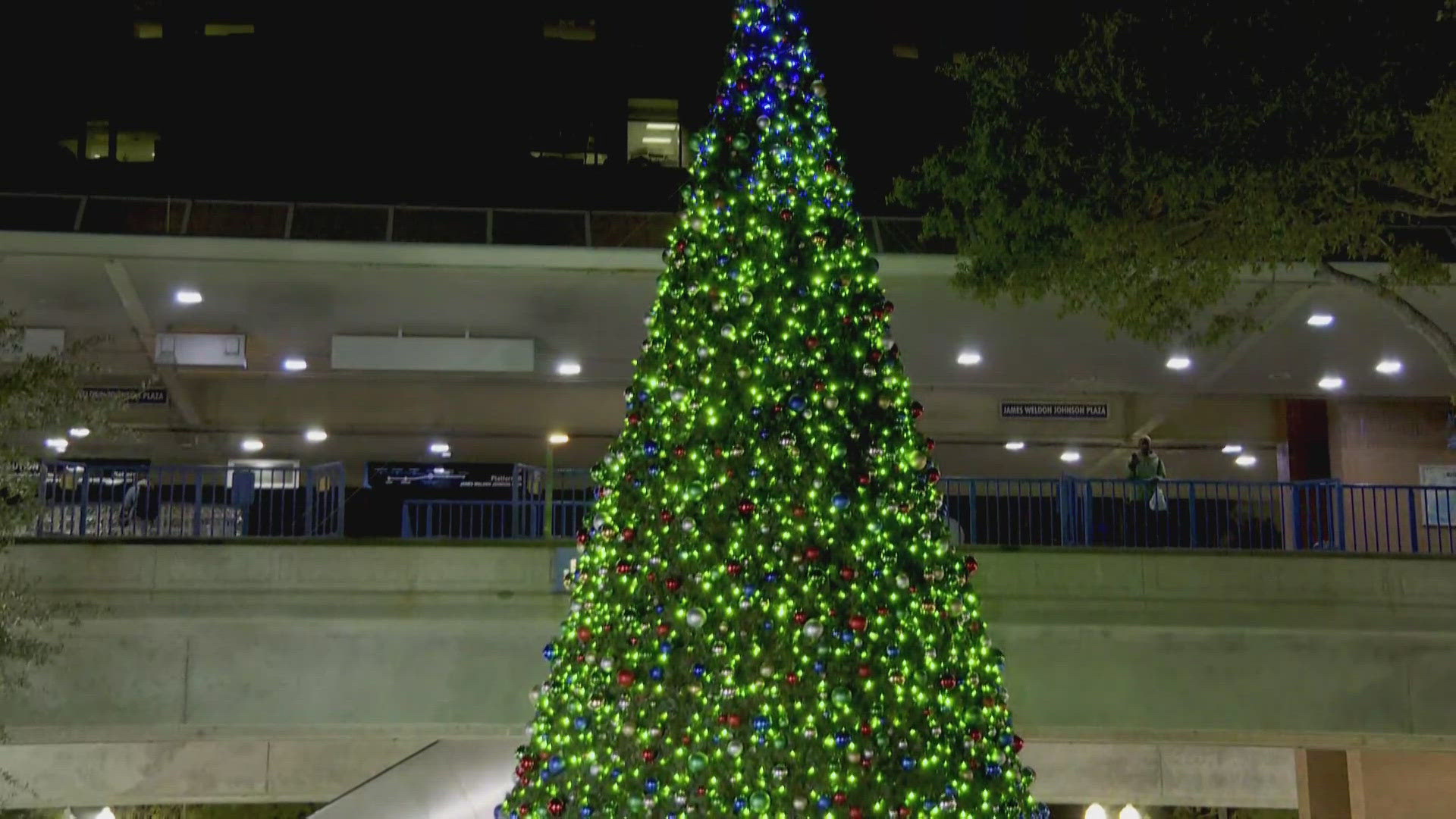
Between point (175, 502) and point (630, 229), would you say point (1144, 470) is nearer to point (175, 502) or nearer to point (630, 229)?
point (630, 229)

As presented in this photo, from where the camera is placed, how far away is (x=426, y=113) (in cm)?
2459

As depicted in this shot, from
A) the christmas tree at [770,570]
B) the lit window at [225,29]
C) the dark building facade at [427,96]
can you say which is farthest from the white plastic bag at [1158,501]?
the lit window at [225,29]

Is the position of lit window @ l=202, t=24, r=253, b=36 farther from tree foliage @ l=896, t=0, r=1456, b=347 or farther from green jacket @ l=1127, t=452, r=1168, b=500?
green jacket @ l=1127, t=452, r=1168, b=500

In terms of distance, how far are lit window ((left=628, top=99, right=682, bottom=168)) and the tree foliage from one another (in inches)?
512

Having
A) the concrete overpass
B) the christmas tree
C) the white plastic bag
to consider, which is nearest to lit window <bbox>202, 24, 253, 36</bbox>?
the concrete overpass

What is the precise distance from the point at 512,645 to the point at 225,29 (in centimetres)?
1661

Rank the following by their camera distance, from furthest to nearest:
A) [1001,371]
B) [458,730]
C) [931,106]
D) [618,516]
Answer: [931,106] < [1001,371] < [458,730] < [618,516]

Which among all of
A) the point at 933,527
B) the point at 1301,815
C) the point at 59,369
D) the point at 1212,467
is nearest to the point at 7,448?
the point at 59,369

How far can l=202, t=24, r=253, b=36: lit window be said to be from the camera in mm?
25672

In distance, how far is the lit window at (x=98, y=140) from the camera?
25641 millimetres

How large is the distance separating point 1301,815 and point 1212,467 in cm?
1140

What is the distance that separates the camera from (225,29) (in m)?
25.8

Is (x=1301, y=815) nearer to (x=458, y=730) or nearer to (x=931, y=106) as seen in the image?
(x=458, y=730)

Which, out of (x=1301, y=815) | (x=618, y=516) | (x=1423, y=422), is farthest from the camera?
(x=1423, y=422)
